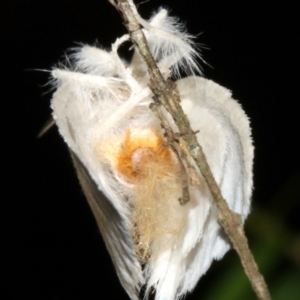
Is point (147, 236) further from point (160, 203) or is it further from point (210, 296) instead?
point (210, 296)

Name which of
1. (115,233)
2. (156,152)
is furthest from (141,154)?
(115,233)

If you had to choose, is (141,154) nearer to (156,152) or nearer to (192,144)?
(156,152)

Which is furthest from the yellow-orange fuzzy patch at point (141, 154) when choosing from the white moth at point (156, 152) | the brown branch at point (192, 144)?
the brown branch at point (192, 144)

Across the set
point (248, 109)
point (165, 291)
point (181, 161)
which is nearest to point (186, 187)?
point (181, 161)

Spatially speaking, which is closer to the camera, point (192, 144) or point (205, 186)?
point (192, 144)

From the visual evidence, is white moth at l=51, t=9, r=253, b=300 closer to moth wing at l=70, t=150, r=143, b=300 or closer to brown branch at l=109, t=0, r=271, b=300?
moth wing at l=70, t=150, r=143, b=300

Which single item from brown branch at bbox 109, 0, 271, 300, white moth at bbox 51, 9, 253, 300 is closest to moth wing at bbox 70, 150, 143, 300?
white moth at bbox 51, 9, 253, 300
